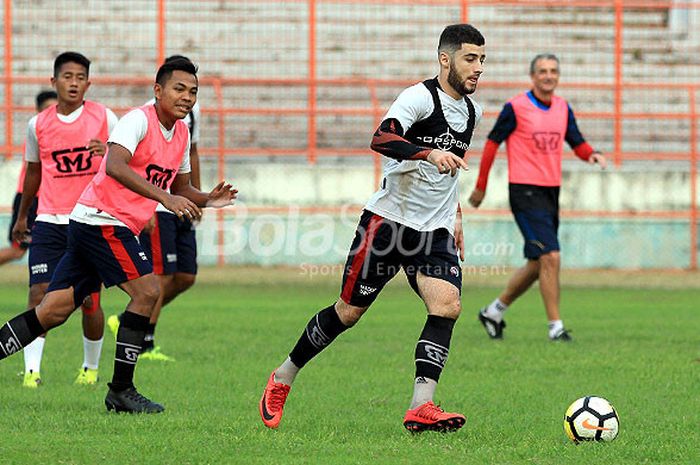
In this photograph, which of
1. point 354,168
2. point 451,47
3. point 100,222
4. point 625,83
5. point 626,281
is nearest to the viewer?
point 451,47

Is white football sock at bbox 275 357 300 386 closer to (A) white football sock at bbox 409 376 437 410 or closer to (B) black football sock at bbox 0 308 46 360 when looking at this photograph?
(A) white football sock at bbox 409 376 437 410

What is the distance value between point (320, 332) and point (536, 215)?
5306 mm

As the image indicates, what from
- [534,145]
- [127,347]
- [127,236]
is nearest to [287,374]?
[127,347]

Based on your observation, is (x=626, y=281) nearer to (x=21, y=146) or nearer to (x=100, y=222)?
(x=21, y=146)

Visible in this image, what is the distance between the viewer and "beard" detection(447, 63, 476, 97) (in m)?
7.12

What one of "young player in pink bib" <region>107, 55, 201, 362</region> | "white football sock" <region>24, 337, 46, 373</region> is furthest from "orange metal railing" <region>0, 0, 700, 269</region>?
"white football sock" <region>24, 337, 46, 373</region>

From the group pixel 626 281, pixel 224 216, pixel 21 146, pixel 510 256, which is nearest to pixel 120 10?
pixel 21 146

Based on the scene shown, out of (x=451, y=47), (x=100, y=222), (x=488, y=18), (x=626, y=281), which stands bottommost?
(x=626, y=281)

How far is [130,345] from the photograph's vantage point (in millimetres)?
7688

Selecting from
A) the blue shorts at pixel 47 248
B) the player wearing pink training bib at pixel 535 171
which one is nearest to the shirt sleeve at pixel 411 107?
the blue shorts at pixel 47 248

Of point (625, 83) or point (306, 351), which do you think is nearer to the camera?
point (306, 351)

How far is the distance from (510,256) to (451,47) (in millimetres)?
14265

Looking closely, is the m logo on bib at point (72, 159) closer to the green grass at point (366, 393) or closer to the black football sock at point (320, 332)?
the green grass at point (366, 393)

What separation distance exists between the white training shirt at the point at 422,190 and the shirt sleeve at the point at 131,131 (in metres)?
1.36
